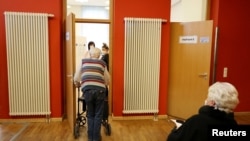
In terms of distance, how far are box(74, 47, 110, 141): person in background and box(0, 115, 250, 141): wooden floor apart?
1.24ft

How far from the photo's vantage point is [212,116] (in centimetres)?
151

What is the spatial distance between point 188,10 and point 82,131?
10.8 ft

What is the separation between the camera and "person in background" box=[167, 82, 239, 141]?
4.88ft

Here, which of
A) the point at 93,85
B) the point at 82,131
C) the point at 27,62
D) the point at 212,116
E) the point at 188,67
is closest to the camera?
the point at 212,116

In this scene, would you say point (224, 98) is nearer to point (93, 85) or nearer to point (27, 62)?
point (93, 85)

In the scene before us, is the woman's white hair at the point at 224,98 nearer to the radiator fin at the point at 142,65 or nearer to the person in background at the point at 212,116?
the person in background at the point at 212,116

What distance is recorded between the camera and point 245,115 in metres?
4.50

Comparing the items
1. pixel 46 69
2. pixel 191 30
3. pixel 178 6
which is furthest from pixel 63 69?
pixel 178 6

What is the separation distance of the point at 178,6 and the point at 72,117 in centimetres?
329

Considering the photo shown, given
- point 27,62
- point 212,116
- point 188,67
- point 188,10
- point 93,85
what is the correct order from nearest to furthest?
1. point 212,116
2. point 93,85
3. point 27,62
4. point 188,67
5. point 188,10

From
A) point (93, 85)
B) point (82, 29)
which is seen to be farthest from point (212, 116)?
point (82, 29)

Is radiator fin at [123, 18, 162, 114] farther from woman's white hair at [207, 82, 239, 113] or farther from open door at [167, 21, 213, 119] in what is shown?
woman's white hair at [207, 82, 239, 113]

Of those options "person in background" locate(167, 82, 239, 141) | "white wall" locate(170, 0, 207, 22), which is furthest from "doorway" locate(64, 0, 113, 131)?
"person in background" locate(167, 82, 239, 141)

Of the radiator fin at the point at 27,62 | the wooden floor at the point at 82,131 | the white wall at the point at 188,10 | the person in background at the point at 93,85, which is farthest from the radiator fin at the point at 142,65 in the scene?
the radiator fin at the point at 27,62
